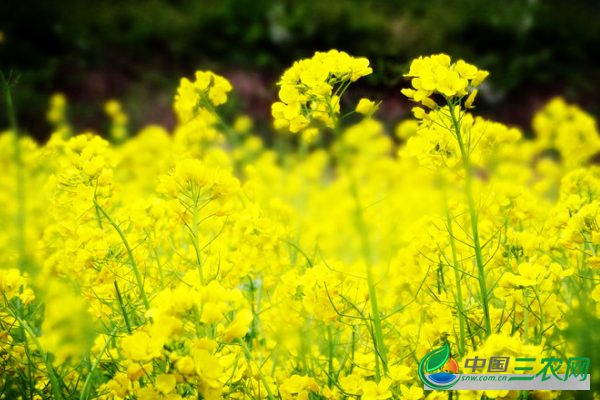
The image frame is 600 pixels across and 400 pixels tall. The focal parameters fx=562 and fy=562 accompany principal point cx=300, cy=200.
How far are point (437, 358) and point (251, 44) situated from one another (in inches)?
381

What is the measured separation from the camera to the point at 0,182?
426 cm

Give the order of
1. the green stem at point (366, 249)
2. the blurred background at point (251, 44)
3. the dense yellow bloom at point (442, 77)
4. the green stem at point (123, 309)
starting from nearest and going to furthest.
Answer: the green stem at point (366, 249) < the dense yellow bloom at point (442, 77) < the green stem at point (123, 309) < the blurred background at point (251, 44)

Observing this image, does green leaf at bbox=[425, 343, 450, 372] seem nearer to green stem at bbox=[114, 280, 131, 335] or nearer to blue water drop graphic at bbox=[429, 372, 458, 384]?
blue water drop graphic at bbox=[429, 372, 458, 384]

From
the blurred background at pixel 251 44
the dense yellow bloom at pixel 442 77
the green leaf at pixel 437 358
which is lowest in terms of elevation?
the green leaf at pixel 437 358

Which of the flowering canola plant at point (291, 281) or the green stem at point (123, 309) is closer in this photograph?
the flowering canola plant at point (291, 281)

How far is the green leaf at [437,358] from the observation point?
127 centimetres

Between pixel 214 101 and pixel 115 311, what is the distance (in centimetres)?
73

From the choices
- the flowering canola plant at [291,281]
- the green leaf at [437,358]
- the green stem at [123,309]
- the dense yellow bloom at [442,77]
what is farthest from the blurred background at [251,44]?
the green leaf at [437,358]

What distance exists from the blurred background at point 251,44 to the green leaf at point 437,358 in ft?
25.2

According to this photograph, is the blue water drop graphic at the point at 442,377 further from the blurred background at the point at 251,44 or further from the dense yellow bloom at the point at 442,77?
the blurred background at the point at 251,44

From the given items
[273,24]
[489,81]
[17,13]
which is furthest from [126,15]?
[489,81]

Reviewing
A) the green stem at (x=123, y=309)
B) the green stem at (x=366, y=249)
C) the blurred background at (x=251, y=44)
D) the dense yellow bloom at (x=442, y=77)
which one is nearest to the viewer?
the green stem at (x=366, y=249)

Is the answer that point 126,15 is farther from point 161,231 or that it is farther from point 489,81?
point 161,231

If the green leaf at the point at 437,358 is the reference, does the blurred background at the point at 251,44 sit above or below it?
above
